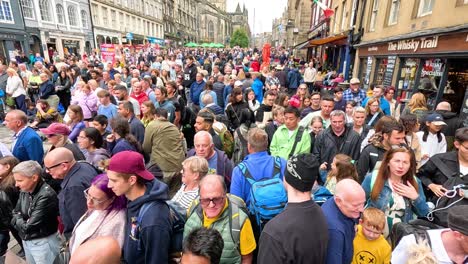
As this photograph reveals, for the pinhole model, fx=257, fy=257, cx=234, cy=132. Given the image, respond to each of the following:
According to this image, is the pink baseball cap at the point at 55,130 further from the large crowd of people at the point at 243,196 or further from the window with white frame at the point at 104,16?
the window with white frame at the point at 104,16

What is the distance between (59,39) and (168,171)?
31.6 meters

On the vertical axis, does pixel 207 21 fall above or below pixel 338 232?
above

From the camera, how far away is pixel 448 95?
22.4 ft

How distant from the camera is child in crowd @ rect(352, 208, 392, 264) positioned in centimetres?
233

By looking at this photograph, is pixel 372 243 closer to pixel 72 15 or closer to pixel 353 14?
pixel 353 14

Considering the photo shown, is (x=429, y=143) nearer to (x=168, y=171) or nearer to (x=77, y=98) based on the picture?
(x=168, y=171)

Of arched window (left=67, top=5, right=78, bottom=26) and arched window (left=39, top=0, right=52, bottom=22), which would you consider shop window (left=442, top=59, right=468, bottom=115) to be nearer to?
arched window (left=39, top=0, right=52, bottom=22)

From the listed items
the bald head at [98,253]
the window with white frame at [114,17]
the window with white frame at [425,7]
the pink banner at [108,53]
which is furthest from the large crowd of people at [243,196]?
the window with white frame at [114,17]

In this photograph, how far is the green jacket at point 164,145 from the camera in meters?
4.14

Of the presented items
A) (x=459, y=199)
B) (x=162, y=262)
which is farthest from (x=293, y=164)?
(x=459, y=199)

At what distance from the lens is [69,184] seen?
2.68 metres

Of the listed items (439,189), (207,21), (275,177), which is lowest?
(439,189)

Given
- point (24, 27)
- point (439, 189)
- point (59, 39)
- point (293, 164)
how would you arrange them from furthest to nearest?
point (59, 39) < point (24, 27) < point (439, 189) < point (293, 164)

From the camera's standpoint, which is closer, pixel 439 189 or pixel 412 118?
pixel 439 189
